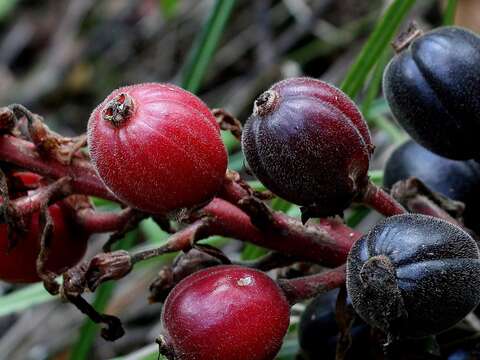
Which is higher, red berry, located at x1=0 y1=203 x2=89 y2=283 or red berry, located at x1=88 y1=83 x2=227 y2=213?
red berry, located at x1=88 y1=83 x2=227 y2=213

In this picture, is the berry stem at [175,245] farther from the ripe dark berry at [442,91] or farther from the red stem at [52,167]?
the ripe dark berry at [442,91]

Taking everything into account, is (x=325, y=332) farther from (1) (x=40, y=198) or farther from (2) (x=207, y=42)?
(2) (x=207, y=42)

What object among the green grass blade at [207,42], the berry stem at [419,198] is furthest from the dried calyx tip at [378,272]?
the green grass blade at [207,42]

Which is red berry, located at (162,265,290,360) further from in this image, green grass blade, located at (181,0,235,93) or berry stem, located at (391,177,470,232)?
green grass blade, located at (181,0,235,93)

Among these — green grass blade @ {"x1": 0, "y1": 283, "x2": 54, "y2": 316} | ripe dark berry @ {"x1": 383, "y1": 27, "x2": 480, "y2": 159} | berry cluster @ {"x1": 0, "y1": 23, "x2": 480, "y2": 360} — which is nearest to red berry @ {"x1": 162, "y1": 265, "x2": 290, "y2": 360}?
berry cluster @ {"x1": 0, "y1": 23, "x2": 480, "y2": 360}

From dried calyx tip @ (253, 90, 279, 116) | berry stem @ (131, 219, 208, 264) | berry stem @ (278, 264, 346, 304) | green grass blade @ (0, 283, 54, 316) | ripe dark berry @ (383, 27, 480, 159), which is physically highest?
dried calyx tip @ (253, 90, 279, 116)

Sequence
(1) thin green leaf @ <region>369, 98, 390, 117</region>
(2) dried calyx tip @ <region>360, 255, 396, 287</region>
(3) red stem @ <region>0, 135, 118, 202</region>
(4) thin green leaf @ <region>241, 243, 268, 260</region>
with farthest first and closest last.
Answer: (1) thin green leaf @ <region>369, 98, 390, 117</region> < (4) thin green leaf @ <region>241, 243, 268, 260</region> < (3) red stem @ <region>0, 135, 118, 202</region> < (2) dried calyx tip @ <region>360, 255, 396, 287</region>

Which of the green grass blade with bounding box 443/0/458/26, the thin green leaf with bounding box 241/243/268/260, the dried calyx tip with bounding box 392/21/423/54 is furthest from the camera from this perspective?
the green grass blade with bounding box 443/0/458/26
